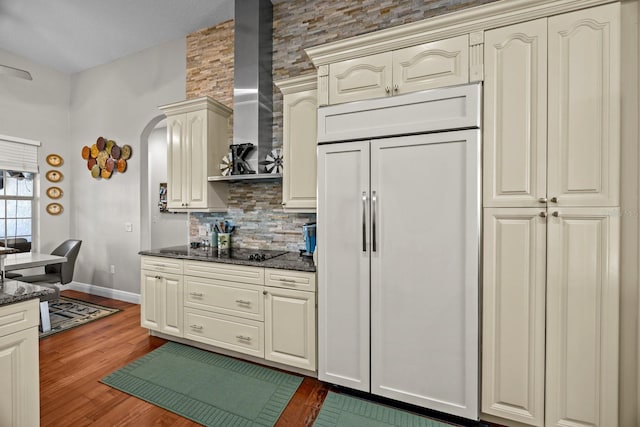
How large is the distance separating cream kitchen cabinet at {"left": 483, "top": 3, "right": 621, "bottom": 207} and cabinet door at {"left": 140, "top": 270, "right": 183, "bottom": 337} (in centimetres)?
269

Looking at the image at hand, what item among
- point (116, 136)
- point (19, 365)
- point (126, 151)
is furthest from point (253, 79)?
point (19, 365)

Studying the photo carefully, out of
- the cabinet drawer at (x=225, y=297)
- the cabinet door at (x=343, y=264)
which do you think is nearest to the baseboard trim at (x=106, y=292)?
the cabinet drawer at (x=225, y=297)

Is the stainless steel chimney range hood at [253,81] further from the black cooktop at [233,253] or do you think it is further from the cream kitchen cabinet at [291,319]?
the cream kitchen cabinet at [291,319]

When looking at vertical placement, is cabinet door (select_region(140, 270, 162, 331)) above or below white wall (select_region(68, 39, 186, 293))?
below

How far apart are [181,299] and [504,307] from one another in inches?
103

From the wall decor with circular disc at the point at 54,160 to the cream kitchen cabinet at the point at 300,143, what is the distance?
422cm

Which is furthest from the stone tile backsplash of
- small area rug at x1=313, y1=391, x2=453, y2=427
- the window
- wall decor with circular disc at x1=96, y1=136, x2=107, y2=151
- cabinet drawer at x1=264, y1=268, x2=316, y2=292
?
the window

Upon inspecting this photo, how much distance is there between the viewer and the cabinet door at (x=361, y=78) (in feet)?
6.63

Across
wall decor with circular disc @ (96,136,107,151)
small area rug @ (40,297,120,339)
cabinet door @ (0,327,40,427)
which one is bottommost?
small area rug @ (40,297,120,339)

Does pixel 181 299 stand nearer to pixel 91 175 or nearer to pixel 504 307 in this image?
pixel 504 307

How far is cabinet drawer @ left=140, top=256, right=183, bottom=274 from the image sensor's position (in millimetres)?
2797

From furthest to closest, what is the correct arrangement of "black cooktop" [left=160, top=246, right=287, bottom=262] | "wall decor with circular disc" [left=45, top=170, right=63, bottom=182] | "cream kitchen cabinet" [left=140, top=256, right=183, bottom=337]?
"wall decor with circular disc" [left=45, top=170, right=63, bottom=182] → "cream kitchen cabinet" [left=140, top=256, right=183, bottom=337] → "black cooktop" [left=160, top=246, right=287, bottom=262]

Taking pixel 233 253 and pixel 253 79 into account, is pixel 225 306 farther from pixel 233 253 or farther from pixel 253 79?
pixel 253 79

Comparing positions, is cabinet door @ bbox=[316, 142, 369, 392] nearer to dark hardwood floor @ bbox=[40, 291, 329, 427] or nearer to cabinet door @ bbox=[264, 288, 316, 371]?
cabinet door @ bbox=[264, 288, 316, 371]
